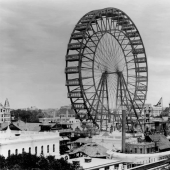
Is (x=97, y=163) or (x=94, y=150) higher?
(x=94, y=150)

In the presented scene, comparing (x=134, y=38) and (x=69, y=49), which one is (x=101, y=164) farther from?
(x=134, y=38)

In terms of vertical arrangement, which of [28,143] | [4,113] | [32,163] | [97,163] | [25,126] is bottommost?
[97,163]

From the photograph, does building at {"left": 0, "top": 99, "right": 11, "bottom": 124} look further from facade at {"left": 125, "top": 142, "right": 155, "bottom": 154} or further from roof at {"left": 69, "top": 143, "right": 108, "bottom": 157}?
facade at {"left": 125, "top": 142, "right": 155, "bottom": 154}

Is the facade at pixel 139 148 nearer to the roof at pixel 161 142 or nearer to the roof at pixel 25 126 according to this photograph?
the roof at pixel 161 142

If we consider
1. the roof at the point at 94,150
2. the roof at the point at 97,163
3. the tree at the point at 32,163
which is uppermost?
the tree at the point at 32,163

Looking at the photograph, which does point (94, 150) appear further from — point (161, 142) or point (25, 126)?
point (25, 126)

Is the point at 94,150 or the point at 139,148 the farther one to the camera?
the point at 139,148

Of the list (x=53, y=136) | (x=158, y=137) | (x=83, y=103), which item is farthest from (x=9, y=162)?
(x=83, y=103)

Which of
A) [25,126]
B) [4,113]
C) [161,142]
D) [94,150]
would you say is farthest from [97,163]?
[4,113]

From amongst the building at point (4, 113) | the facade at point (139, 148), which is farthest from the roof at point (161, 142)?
the building at point (4, 113)
